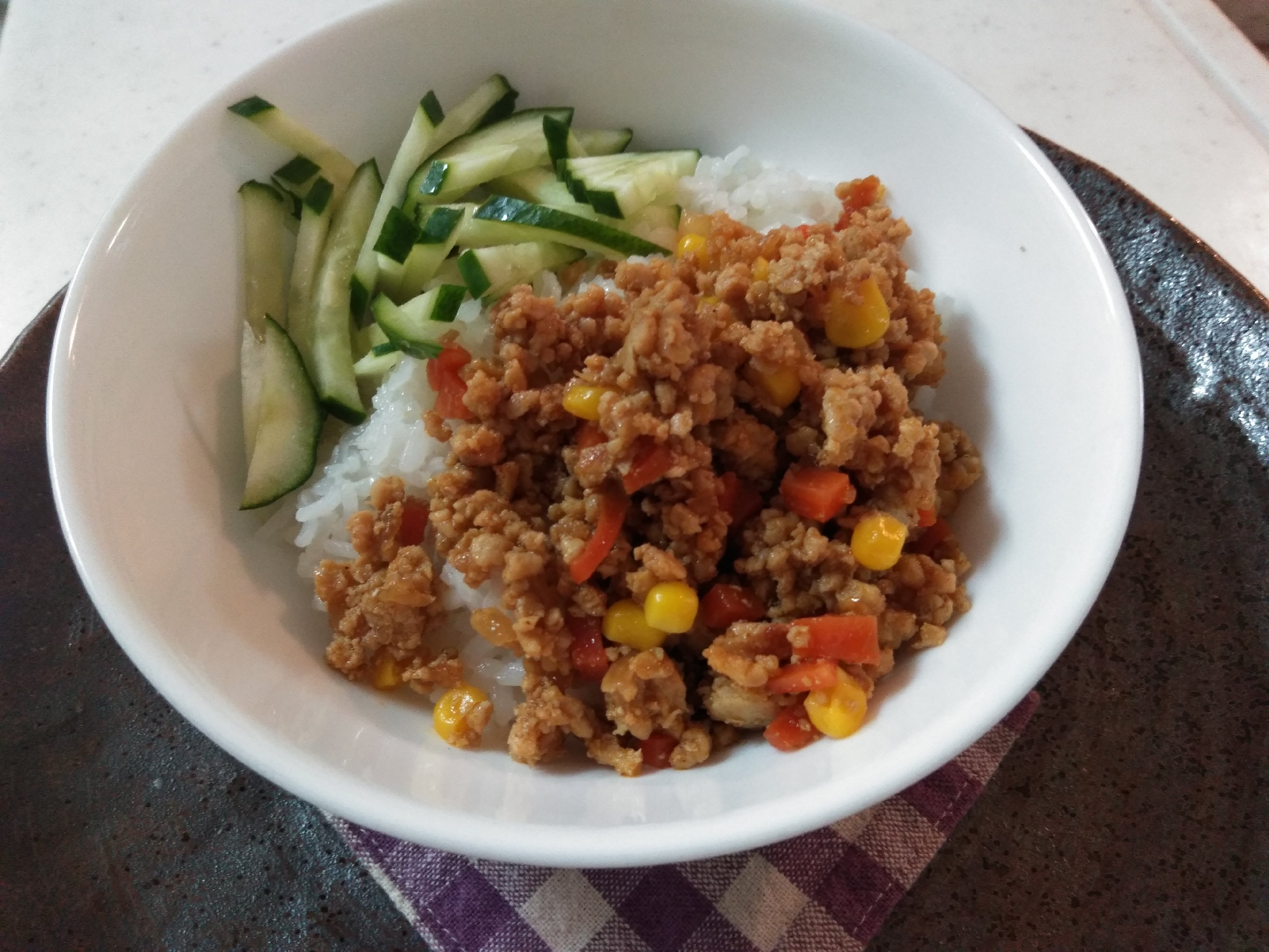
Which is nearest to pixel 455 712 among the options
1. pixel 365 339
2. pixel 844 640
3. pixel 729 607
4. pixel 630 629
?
pixel 630 629

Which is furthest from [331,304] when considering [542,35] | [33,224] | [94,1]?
[94,1]

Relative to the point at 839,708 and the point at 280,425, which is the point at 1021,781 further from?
the point at 280,425

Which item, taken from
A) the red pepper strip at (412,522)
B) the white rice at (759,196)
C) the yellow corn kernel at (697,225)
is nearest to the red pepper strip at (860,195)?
the white rice at (759,196)

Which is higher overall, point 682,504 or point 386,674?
point 682,504

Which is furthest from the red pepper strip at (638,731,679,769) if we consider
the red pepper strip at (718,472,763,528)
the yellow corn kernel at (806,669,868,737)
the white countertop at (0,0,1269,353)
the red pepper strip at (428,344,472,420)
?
the white countertop at (0,0,1269,353)

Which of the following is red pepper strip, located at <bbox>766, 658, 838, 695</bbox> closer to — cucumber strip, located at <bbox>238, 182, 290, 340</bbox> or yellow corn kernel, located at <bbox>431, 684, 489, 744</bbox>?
yellow corn kernel, located at <bbox>431, 684, 489, 744</bbox>
